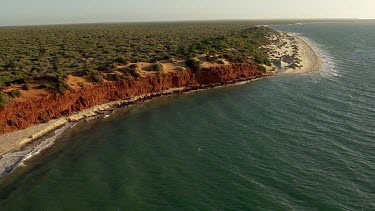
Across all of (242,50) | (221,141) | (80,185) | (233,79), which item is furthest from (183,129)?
(242,50)

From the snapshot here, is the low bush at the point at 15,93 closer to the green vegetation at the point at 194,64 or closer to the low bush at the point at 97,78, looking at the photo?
the low bush at the point at 97,78

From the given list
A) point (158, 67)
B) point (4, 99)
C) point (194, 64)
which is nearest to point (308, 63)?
point (194, 64)

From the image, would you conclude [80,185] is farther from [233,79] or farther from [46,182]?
[233,79]

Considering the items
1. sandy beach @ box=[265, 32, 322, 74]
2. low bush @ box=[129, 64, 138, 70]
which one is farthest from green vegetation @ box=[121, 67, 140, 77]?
sandy beach @ box=[265, 32, 322, 74]

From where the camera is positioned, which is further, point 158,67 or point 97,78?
point 158,67

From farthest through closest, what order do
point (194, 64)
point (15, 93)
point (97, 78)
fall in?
point (194, 64) → point (97, 78) → point (15, 93)

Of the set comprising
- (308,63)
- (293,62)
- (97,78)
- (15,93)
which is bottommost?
(308,63)

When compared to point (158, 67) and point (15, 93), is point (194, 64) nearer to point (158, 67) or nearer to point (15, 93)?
point (158, 67)
